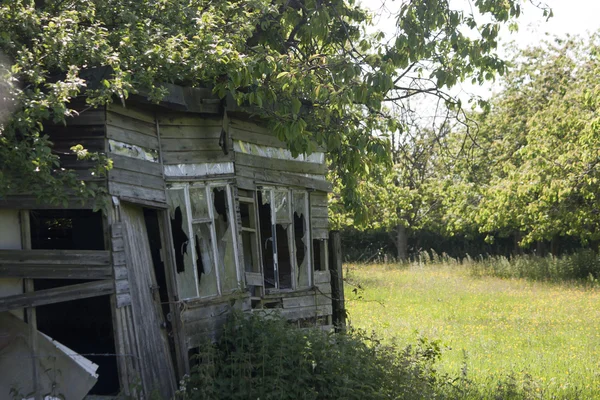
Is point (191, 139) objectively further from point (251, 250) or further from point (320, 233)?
point (320, 233)

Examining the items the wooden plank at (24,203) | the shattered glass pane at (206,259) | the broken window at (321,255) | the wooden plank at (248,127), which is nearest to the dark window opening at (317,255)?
the broken window at (321,255)

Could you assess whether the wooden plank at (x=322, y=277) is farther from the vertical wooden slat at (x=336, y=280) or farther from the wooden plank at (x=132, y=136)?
the wooden plank at (x=132, y=136)

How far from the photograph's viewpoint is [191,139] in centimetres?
937

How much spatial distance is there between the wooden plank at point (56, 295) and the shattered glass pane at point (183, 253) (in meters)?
1.58

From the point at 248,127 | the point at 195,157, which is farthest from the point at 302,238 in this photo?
the point at 195,157

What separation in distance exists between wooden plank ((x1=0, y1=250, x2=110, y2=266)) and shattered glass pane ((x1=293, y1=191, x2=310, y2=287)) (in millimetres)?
4382

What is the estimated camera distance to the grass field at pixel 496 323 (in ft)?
37.4

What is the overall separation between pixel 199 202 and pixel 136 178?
134cm

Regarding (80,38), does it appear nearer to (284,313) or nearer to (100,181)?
(100,181)

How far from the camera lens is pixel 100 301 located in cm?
1109

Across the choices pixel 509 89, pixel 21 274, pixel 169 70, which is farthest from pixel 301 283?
pixel 509 89

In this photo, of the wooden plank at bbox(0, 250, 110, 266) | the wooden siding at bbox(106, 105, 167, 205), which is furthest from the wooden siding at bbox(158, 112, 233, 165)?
the wooden plank at bbox(0, 250, 110, 266)

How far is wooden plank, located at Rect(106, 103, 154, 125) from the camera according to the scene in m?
7.89

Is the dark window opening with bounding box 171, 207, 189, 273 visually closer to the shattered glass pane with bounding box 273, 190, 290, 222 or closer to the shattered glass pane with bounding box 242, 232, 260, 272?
the shattered glass pane with bounding box 242, 232, 260, 272
